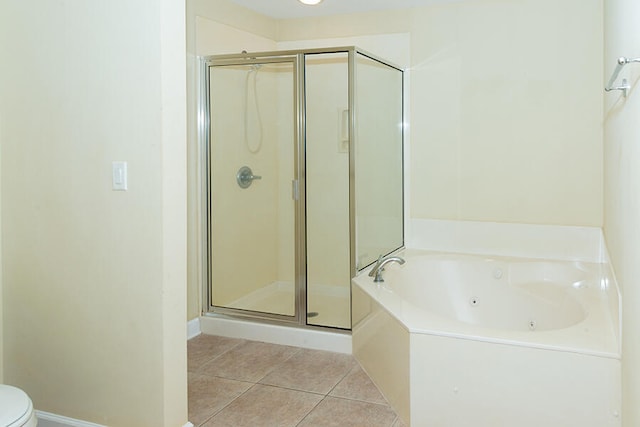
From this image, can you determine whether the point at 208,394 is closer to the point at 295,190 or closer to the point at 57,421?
the point at 57,421

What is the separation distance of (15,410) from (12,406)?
30 millimetres

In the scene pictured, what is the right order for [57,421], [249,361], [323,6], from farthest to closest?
[323,6], [249,361], [57,421]

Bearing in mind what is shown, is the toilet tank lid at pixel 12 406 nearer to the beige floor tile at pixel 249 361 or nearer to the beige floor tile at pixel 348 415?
the beige floor tile at pixel 348 415

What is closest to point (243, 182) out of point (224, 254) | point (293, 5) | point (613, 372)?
point (224, 254)

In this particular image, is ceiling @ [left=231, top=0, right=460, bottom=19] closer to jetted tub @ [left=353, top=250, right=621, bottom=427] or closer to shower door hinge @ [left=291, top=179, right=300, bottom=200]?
shower door hinge @ [left=291, top=179, right=300, bottom=200]

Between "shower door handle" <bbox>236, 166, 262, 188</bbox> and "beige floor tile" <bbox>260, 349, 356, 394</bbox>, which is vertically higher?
"shower door handle" <bbox>236, 166, 262, 188</bbox>

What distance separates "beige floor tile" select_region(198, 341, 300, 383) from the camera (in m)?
2.97

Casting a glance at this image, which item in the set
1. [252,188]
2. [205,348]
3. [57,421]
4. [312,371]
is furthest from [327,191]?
[57,421]

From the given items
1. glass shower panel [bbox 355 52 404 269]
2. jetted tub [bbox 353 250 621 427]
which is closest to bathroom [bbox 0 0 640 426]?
jetted tub [bbox 353 250 621 427]

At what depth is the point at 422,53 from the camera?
391cm

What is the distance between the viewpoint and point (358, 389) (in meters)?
2.76

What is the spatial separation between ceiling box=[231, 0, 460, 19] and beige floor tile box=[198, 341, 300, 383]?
236 cm

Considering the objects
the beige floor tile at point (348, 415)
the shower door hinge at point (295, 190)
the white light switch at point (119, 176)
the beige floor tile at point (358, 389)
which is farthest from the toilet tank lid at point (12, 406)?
the shower door hinge at point (295, 190)

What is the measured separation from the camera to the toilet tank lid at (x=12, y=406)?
161cm
